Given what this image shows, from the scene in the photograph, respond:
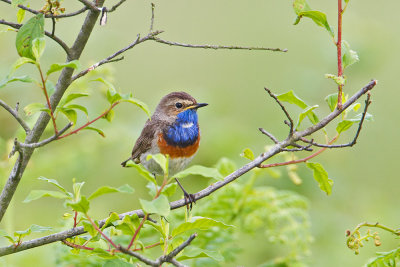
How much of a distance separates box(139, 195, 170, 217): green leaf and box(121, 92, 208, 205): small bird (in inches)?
74.3

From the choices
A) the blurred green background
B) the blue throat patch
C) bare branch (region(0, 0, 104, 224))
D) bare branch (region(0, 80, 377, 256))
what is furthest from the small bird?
bare branch (region(0, 0, 104, 224))

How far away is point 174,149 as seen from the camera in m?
3.93

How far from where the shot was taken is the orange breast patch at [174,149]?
3.92m

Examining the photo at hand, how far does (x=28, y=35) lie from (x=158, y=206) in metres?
0.73

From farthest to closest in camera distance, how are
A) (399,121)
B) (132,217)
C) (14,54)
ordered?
(399,121) < (14,54) < (132,217)

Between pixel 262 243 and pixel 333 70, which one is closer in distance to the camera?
pixel 262 243

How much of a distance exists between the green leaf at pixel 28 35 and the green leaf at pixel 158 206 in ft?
2.03

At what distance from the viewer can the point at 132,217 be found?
2.07 meters

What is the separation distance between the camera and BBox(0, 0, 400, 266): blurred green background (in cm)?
451

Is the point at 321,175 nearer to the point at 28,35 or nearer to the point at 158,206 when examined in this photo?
the point at 158,206

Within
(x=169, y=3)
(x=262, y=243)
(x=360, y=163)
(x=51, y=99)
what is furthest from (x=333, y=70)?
(x=169, y=3)

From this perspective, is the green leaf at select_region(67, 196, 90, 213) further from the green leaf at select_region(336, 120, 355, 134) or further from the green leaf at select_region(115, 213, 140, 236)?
the green leaf at select_region(336, 120, 355, 134)

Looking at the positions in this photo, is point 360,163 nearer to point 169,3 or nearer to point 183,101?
point 183,101

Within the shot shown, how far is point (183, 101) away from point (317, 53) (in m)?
2.47
